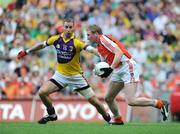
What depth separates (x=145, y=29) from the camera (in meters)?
24.7

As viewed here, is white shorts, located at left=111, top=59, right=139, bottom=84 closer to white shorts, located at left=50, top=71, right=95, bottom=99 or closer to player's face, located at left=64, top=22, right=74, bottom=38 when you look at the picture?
white shorts, located at left=50, top=71, right=95, bottom=99

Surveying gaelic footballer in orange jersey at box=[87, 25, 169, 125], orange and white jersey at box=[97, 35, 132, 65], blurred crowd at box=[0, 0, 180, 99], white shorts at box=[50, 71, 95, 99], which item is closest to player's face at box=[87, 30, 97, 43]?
gaelic footballer in orange jersey at box=[87, 25, 169, 125]

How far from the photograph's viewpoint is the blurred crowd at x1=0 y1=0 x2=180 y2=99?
22.6 m

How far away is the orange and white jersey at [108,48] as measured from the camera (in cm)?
1495

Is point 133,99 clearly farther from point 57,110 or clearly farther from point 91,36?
point 57,110

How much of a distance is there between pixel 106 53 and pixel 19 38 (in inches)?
422

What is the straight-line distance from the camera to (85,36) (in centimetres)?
2445

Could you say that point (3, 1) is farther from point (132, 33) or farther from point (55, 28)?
point (132, 33)

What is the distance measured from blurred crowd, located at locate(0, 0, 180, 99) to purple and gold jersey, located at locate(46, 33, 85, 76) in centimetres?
545

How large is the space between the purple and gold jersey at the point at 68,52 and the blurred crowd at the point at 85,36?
5.45 metres

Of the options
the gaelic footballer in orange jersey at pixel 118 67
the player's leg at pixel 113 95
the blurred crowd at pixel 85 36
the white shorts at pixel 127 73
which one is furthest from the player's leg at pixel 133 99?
the blurred crowd at pixel 85 36

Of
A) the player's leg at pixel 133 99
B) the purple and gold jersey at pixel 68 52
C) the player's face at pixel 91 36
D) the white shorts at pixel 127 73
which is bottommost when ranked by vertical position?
the player's leg at pixel 133 99

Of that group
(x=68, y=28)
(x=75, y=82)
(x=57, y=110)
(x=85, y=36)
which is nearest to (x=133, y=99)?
(x=75, y=82)

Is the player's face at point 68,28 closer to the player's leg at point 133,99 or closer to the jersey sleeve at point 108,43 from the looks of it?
the jersey sleeve at point 108,43
